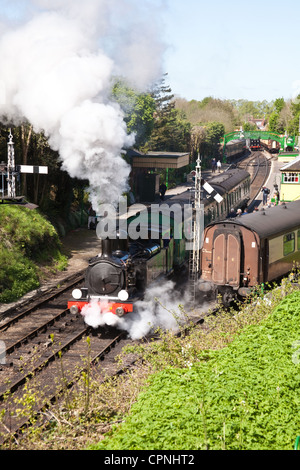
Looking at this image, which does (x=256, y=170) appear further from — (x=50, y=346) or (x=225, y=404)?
(x=225, y=404)

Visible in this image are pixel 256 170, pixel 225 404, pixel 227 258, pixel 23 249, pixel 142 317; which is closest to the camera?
pixel 225 404

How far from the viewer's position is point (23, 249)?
1836 cm

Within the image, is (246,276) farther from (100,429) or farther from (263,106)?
(263,106)

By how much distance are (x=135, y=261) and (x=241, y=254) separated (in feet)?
10.4

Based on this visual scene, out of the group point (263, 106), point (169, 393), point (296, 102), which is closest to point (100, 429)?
point (169, 393)

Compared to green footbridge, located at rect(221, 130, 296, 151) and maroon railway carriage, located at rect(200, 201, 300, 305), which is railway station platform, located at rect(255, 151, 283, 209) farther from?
maroon railway carriage, located at rect(200, 201, 300, 305)

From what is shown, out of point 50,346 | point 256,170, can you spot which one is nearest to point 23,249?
point 50,346

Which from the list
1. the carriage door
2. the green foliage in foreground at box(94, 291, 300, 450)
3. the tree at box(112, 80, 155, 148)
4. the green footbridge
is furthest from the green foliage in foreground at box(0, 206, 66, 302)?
the green footbridge

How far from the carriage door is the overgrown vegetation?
4768mm

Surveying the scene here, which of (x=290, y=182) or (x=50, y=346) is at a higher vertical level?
(x=290, y=182)

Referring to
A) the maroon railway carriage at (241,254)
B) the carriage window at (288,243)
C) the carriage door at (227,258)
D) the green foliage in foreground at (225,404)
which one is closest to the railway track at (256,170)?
the carriage window at (288,243)

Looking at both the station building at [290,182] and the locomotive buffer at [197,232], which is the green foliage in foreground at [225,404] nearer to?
the locomotive buffer at [197,232]

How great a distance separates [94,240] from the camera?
79.5 feet

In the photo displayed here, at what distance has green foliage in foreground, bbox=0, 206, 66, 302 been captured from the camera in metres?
16.3
